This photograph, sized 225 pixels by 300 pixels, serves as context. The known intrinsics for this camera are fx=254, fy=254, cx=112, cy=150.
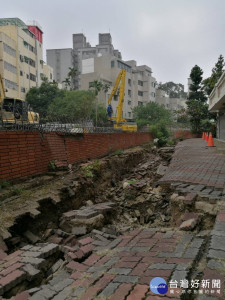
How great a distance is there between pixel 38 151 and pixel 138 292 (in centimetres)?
556

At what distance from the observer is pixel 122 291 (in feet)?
7.07

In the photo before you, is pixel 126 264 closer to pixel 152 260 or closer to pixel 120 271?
pixel 120 271

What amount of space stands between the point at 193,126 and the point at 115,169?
2301cm

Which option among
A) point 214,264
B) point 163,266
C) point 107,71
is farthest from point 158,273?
point 107,71

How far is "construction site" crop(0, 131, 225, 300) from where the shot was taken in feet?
7.63

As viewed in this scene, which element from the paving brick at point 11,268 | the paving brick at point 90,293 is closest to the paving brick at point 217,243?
the paving brick at point 90,293

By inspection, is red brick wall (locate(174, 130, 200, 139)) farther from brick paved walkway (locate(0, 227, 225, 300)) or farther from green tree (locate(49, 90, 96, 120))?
brick paved walkway (locate(0, 227, 225, 300))

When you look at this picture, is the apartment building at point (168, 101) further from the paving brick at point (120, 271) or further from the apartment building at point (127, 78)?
the paving brick at point (120, 271)

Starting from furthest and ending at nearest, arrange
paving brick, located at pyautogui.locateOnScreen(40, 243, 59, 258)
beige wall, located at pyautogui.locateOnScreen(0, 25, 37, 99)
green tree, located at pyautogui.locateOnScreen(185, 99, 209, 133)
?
beige wall, located at pyautogui.locateOnScreen(0, 25, 37, 99), green tree, located at pyautogui.locateOnScreen(185, 99, 209, 133), paving brick, located at pyautogui.locateOnScreen(40, 243, 59, 258)

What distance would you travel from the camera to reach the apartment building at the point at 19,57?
3278 cm

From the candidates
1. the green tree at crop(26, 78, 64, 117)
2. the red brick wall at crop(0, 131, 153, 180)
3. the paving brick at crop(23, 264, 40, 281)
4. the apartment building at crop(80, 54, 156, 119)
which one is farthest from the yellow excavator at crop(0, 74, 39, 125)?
the apartment building at crop(80, 54, 156, 119)

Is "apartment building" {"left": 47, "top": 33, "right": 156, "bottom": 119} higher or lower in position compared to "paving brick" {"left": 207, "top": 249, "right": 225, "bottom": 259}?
higher

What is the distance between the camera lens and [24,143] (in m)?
6.42

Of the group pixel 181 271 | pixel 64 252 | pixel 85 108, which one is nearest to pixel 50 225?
pixel 64 252
